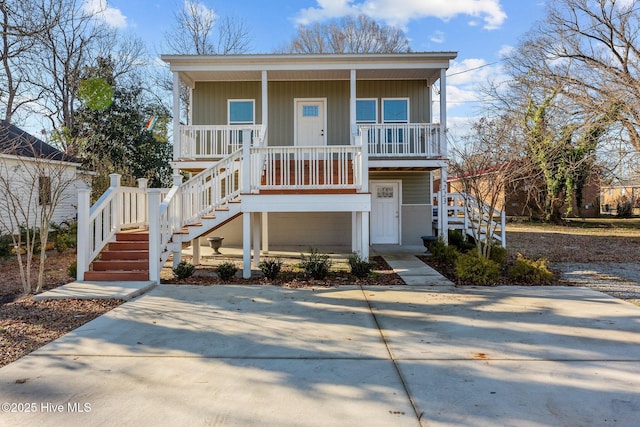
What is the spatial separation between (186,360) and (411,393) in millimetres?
1943

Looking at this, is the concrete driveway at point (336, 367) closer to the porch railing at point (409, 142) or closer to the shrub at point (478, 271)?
the shrub at point (478, 271)

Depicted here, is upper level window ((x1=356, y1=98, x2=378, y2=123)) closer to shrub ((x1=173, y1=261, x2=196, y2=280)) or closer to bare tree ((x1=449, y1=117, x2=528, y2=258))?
bare tree ((x1=449, y1=117, x2=528, y2=258))

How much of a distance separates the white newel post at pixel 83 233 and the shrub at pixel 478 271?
649 cm

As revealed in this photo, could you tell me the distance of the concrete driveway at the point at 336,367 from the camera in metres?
2.42

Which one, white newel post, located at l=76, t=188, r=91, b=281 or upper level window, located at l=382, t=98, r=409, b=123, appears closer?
white newel post, located at l=76, t=188, r=91, b=281

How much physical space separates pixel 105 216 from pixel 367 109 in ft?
26.7

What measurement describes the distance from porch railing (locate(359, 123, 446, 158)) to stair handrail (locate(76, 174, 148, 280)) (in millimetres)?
5907

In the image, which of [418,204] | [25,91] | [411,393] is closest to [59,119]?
[25,91]

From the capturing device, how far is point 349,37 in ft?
80.0

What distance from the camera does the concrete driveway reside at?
2.42 m

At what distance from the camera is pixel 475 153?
7.32m

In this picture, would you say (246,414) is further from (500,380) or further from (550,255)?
(550,255)

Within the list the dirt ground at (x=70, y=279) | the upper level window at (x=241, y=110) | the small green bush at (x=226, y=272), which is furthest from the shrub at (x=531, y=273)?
the upper level window at (x=241, y=110)

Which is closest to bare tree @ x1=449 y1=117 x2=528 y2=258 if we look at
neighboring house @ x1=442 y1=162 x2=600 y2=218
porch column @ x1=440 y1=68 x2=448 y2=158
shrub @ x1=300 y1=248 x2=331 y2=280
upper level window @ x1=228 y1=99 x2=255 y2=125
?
porch column @ x1=440 y1=68 x2=448 y2=158
